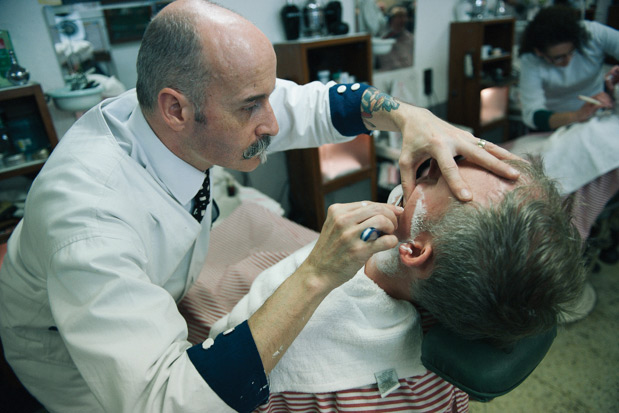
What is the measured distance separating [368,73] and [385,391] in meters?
2.21

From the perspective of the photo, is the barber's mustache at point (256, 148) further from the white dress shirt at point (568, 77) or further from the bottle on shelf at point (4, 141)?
the white dress shirt at point (568, 77)

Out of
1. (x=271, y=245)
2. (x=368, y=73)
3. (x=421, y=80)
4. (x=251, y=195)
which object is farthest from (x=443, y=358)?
(x=421, y=80)

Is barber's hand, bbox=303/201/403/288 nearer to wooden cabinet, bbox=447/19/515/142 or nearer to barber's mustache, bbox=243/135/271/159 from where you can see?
barber's mustache, bbox=243/135/271/159

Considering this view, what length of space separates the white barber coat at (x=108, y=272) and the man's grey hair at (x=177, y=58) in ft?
0.57

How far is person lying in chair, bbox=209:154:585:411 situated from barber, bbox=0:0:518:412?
0.20 feet

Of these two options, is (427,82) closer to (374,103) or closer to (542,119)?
(542,119)

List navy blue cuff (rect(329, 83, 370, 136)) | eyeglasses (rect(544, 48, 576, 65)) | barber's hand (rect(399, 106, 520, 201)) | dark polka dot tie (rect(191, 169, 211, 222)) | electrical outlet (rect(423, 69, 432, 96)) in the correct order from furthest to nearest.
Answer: electrical outlet (rect(423, 69, 432, 96)) → eyeglasses (rect(544, 48, 576, 65)) → navy blue cuff (rect(329, 83, 370, 136)) → dark polka dot tie (rect(191, 169, 211, 222)) → barber's hand (rect(399, 106, 520, 201))

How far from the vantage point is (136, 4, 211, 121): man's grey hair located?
0.94 m

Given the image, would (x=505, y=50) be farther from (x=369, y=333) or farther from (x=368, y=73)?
(x=369, y=333)

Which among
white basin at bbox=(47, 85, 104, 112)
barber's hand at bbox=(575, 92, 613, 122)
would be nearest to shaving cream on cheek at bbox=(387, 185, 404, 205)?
white basin at bbox=(47, 85, 104, 112)

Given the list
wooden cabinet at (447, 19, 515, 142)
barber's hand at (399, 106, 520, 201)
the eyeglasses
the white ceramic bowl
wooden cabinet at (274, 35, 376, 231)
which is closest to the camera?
barber's hand at (399, 106, 520, 201)

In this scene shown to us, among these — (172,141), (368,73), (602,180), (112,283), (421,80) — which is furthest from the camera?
(421,80)

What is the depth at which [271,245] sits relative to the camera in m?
1.66

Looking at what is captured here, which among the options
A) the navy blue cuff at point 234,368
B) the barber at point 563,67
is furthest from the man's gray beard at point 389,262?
the barber at point 563,67
